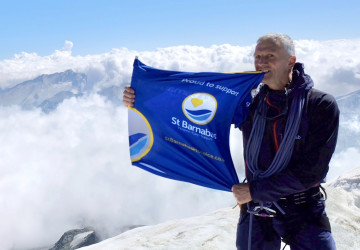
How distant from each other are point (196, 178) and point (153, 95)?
6.11 feet

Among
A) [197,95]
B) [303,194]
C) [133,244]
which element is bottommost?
[133,244]

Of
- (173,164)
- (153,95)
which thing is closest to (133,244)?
(173,164)

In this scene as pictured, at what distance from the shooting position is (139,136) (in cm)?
680

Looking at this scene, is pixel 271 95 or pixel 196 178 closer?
pixel 271 95

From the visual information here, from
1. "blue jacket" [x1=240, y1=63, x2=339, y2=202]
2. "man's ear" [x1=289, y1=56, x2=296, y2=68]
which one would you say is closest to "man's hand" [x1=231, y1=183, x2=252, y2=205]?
"blue jacket" [x1=240, y1=63, x2=339, y2=202]

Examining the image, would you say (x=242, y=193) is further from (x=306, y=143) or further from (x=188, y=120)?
(x=188, y=120)

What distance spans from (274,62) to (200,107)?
5.87ft

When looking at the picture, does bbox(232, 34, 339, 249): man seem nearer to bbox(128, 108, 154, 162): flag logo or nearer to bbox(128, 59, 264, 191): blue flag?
bbox(128, 59, 264, 191): blue flag

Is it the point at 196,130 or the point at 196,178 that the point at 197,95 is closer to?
the point at 196,130

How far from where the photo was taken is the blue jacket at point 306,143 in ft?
13.6

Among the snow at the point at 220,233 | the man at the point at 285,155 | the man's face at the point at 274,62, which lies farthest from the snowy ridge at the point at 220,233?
the man's face at the point at 274,62

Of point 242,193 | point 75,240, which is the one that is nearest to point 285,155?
point 242,193

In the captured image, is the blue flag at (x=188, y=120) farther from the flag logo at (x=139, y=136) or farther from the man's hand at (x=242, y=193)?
the man's hand at (x=242, y=193)

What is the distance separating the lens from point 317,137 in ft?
13.7
